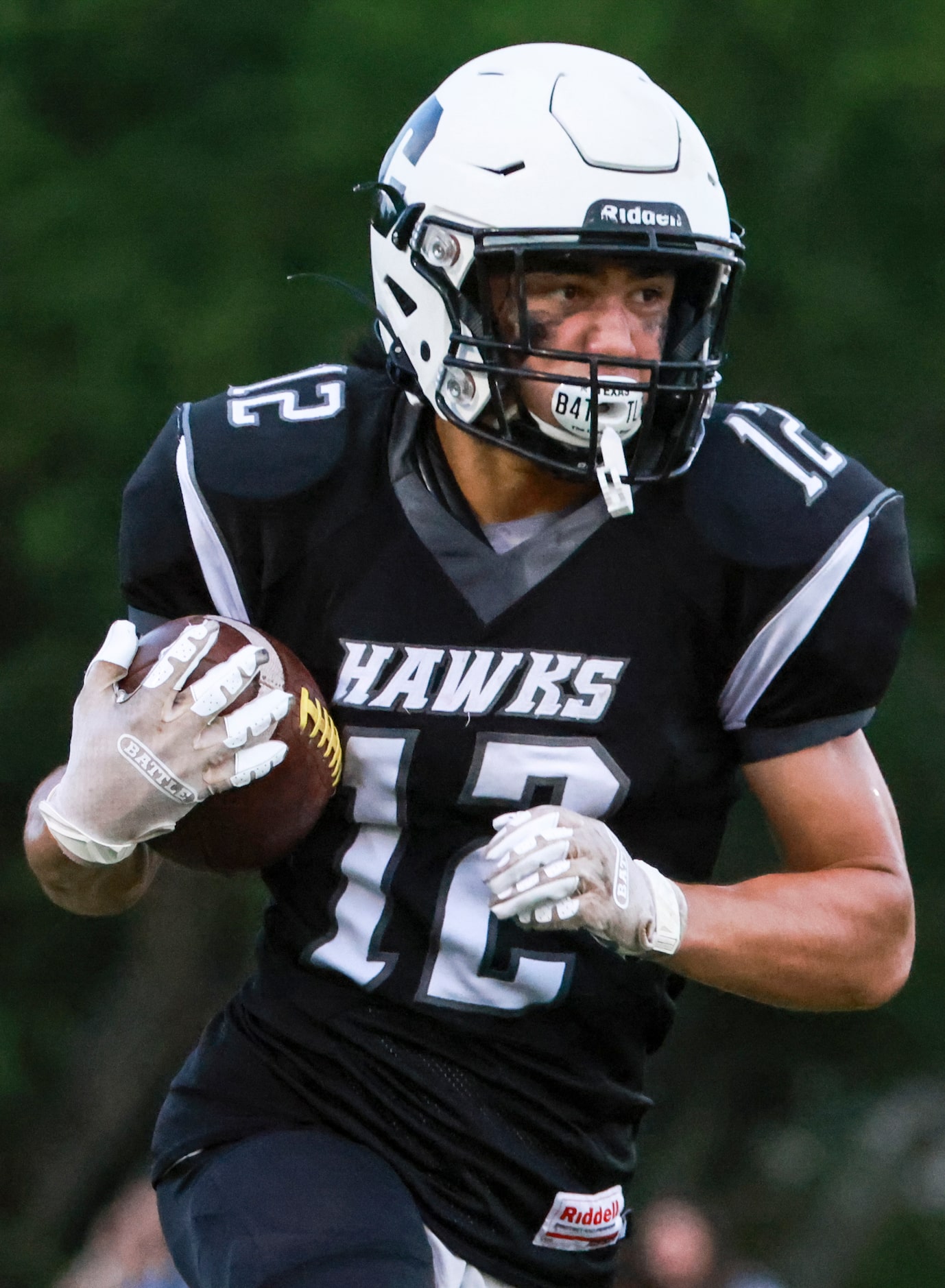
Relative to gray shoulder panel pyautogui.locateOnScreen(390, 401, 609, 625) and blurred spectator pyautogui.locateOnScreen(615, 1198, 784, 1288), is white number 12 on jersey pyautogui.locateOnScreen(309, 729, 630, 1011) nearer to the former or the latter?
gray shoulder panel pyautogui.locateOnScreen(390, 401, 609, 625)

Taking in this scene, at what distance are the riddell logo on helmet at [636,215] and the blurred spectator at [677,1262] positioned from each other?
16.6ft

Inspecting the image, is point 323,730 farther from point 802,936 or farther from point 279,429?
point 802,936

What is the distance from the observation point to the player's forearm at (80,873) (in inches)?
125

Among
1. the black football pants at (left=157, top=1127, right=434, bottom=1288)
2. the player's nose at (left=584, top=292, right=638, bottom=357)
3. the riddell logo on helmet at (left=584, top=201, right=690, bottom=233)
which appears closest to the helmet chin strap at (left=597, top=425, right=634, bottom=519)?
the player's nose at (left=584, top=292, right=638, bottom=357)

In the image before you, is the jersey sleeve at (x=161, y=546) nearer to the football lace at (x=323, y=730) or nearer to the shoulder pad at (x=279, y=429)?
the shoulder pad at (x=279, y=429)

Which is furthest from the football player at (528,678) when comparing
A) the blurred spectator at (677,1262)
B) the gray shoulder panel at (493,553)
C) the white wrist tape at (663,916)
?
the blurred spectator at (677,1262)

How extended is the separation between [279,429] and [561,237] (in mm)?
517

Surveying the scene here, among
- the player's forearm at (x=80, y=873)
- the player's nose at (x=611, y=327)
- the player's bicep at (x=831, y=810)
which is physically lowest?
the player's forearm at (x=80, y=873)

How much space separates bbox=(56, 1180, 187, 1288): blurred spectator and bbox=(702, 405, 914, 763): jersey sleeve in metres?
3.35

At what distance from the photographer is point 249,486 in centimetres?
323

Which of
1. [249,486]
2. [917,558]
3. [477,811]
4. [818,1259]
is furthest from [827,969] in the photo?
[818,1259]

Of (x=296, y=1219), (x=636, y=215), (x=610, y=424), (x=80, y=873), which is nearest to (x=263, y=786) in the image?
(x=80, y=873)

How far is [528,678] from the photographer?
314 cm

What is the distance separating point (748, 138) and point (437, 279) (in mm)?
4481
